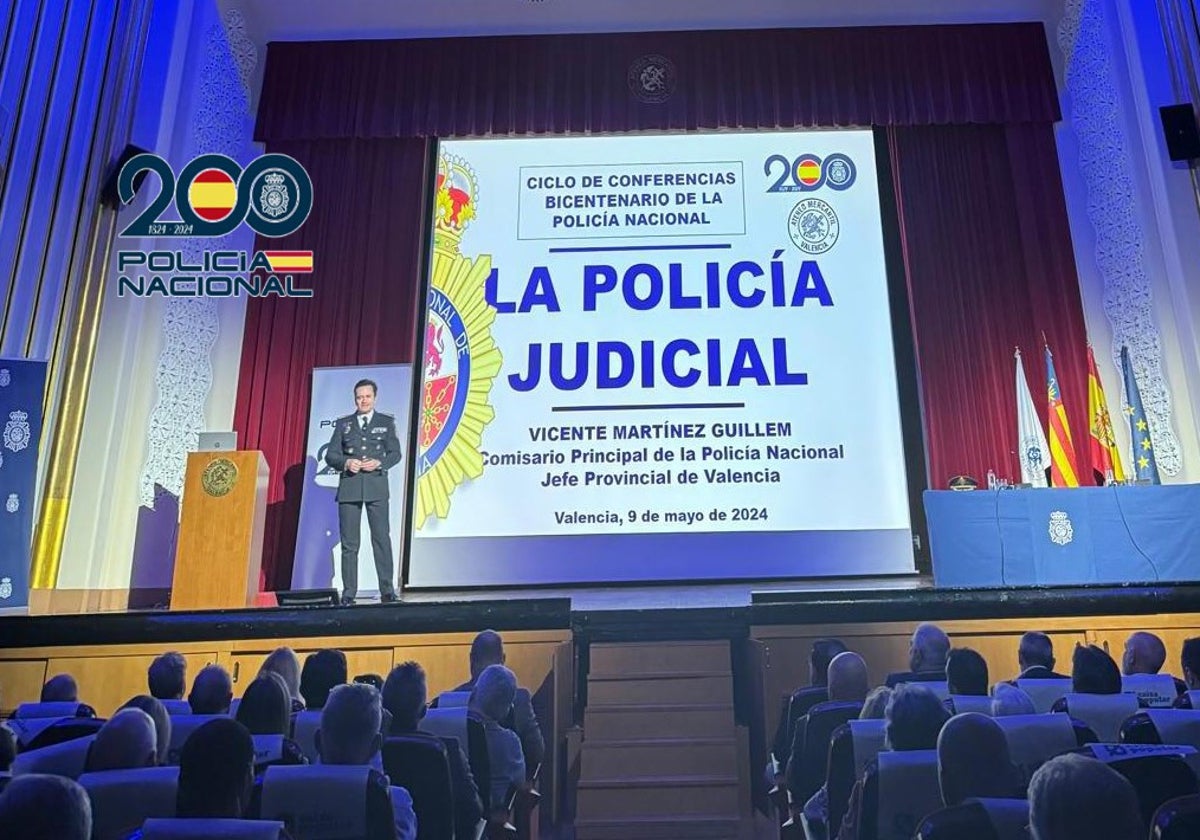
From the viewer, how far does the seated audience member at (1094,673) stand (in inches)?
99.7

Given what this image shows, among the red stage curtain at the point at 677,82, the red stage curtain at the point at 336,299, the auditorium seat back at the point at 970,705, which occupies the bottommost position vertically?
the auditorium seat back at the point at 970,705

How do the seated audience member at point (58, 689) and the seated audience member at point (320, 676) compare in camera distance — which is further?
the seated audience member at point (58, 689)

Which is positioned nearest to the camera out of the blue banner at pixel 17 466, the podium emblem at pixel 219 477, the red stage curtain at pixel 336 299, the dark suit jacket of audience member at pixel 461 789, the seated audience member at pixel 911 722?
the seated audience member at pixel 911 722

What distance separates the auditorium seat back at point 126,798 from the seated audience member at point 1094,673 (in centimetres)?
223

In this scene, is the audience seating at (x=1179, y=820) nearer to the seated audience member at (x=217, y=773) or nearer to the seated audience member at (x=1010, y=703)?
the seated audience member at (x=1010, y=703)

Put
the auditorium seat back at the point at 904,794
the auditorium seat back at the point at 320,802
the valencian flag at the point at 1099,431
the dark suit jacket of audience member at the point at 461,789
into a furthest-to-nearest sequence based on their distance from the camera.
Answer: the valencian flag at the point at 1099,431 < the dark suit jacket of audience member at the point at 461,789 < the auditorium seat back at the point at 904,794 < the auditorium seat back at the point at 320,802

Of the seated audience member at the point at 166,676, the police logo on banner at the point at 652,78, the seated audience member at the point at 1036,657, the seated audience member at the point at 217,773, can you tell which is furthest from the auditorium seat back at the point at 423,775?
the police logo on banner at the point at 652,78

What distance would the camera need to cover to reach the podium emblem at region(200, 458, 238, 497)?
5.25 metres

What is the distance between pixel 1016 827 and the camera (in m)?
1.63

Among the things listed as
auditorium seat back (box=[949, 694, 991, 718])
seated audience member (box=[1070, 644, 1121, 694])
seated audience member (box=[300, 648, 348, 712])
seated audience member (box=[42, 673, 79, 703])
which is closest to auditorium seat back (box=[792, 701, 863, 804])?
auditorium seat back (box=[949, 694, 991, 718])

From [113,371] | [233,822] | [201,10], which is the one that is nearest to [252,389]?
[113,371]

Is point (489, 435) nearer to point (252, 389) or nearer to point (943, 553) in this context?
point (252, 389)

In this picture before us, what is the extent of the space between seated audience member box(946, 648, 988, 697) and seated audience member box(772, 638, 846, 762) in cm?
40

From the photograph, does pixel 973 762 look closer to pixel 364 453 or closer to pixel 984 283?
pixel 364 453
